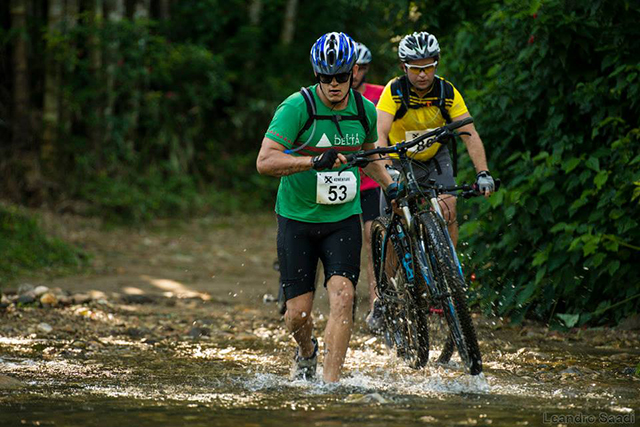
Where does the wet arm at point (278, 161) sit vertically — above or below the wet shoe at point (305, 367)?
above

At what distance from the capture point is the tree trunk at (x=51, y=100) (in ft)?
55.1

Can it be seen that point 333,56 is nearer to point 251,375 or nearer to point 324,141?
point 324,141

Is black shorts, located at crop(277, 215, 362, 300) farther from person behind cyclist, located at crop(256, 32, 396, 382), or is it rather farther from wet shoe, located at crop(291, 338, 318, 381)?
wet shoe, located at crop(291, 338, 318, 381)

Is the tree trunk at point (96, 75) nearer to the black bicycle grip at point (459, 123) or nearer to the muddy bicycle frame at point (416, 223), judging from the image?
the muddy bicycle frame at point (416, 223)

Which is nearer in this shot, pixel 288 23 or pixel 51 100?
pixel 51 100

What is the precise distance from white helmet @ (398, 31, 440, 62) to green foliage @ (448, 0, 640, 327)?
3.84 ft

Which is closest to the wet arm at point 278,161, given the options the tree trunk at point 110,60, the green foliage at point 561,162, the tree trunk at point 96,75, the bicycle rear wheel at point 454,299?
the bicycle rear wheel at point 454,299

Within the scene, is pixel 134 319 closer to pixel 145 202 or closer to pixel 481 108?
pixel 481 108

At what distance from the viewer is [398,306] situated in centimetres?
642

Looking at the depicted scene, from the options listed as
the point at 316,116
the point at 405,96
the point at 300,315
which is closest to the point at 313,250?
the point at 300,315

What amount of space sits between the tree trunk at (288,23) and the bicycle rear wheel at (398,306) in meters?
16.2

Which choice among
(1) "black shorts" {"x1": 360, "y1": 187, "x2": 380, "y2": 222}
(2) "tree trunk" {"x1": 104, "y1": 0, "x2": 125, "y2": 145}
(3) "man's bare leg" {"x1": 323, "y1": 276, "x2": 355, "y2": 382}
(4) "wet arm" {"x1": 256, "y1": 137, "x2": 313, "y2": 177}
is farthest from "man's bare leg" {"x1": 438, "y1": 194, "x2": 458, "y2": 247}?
(2) "tree trunk" {"x1": 104, "y1": 0, "x2": 125, "y2": 145}

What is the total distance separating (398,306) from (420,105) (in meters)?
1.55

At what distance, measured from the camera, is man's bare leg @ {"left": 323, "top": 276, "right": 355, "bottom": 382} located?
18.5 ft
